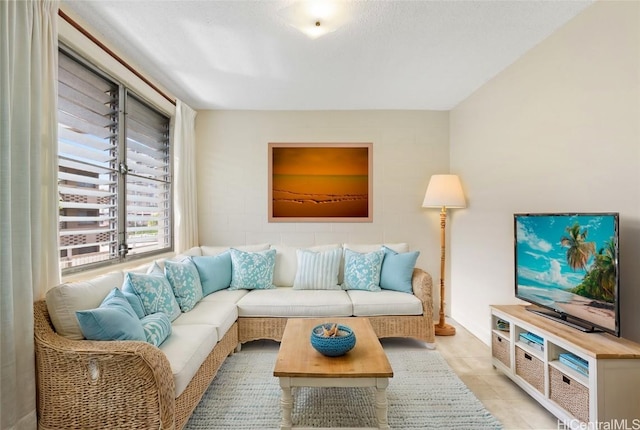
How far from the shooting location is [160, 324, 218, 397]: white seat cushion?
5.59 ft

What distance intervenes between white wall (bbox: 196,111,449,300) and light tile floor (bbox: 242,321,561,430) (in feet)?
3.59

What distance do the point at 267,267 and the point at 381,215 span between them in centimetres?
153

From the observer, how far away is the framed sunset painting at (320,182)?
3.92 meters

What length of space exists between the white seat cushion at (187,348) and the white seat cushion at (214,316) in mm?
85

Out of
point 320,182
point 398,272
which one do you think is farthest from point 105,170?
point 398,272

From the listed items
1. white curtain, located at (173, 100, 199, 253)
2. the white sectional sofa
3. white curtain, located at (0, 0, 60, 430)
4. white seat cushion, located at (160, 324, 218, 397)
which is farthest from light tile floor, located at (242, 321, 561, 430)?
white curtain, located at (0, 0, 60, 430)

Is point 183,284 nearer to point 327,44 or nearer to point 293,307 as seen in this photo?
point 293,307

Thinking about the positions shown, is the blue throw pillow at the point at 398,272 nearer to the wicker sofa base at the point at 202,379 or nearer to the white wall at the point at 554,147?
the white wall at the point at 554,147

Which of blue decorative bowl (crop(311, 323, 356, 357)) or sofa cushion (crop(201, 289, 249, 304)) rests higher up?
blue decorative bowl (crop(311, 323, 356, 357))

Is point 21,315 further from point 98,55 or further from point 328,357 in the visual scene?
point 98,55

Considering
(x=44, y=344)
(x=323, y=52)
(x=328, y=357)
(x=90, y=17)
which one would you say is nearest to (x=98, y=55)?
(x=90, y=17)

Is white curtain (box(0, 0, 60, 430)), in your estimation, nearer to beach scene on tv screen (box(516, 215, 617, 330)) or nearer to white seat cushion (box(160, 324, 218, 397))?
white seat cushion (box(160, 324, 218, 397))

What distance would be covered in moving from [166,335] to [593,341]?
2441 mm

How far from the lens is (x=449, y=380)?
237 cm
